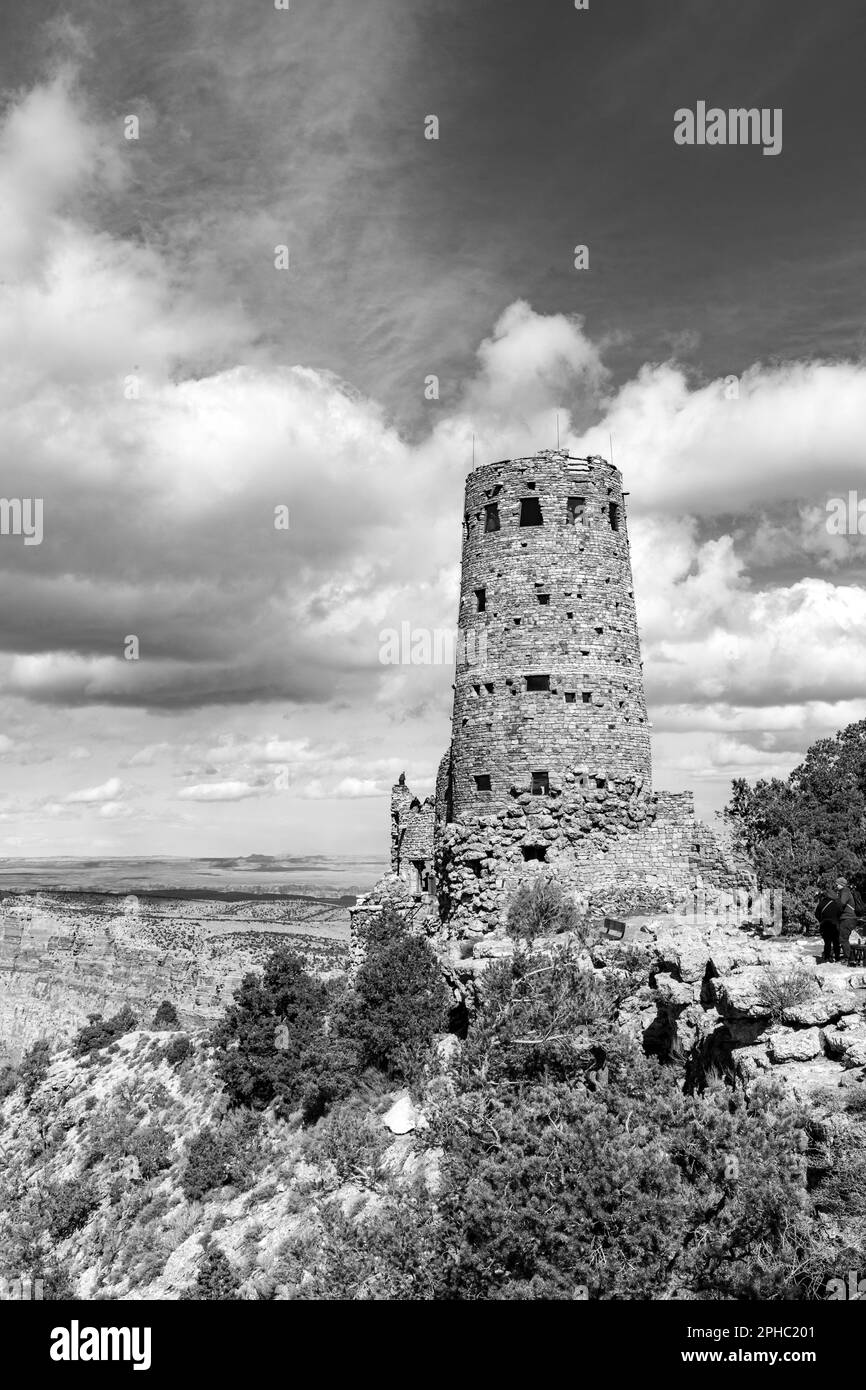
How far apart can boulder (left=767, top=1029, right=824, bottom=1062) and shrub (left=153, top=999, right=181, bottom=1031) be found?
113 ft

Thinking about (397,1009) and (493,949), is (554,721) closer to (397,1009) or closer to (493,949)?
(493,949)

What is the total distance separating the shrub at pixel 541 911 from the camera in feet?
71.2

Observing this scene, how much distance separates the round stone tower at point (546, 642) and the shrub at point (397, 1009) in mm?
5008

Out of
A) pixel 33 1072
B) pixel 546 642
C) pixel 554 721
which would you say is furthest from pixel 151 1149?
pixel 546 642

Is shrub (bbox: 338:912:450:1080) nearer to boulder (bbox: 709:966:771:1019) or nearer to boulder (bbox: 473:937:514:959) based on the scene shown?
boulder (bbox: 473:937:514:959)

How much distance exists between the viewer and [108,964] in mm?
50031

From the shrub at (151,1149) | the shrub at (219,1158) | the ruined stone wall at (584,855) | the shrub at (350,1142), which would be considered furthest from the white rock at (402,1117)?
the shrub at (151,1149)

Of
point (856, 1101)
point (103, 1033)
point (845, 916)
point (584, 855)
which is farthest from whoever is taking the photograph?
point (103, 1033)

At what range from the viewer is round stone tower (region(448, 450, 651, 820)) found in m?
24.7

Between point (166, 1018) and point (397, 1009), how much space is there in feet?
80.8

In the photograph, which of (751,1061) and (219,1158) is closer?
(751,1061)

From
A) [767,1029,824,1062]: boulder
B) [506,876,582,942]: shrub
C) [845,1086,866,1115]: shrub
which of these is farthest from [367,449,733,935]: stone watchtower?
[845,1086,866,1115]: shrub

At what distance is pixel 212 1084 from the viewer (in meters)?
26.8

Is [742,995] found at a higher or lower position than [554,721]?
lower
